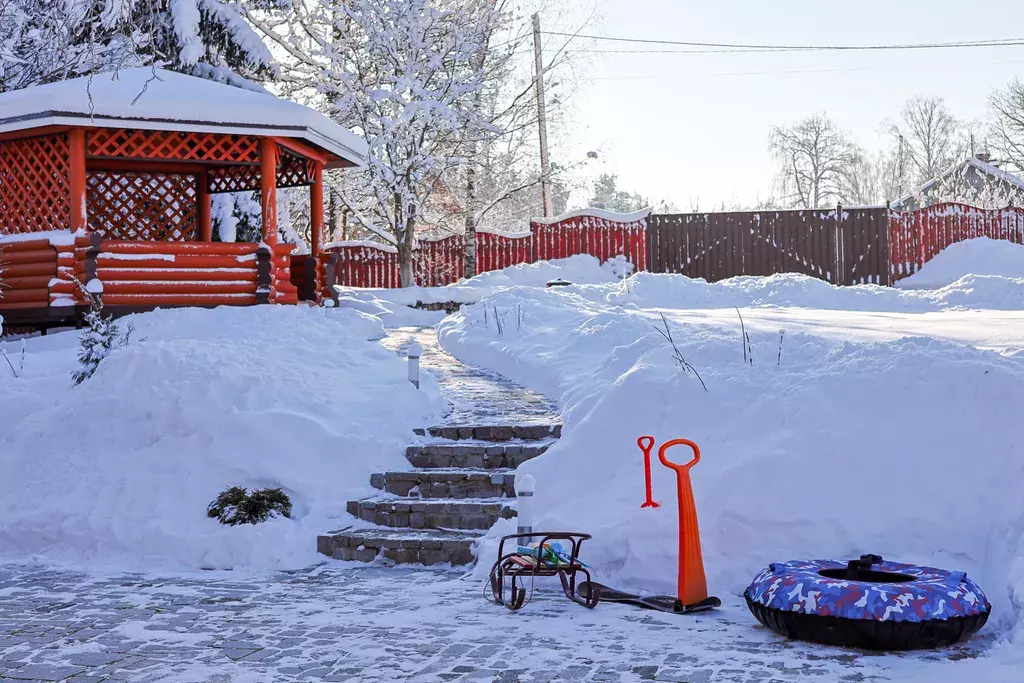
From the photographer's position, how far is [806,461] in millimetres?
6812

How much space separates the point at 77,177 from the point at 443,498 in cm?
831

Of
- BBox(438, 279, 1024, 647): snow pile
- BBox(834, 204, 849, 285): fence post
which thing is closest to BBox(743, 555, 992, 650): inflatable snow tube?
BBox(438, 279, 1024, 647): snow pile

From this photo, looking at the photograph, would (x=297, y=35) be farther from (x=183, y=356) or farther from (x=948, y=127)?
(x=948, y=127)

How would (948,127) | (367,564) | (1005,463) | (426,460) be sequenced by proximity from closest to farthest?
(1005,463) < (367,564) < (426,460) < (948,127)

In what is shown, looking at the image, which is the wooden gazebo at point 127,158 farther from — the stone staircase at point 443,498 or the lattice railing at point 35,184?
the stone staircase at point 443,498

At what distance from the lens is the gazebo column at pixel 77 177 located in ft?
45.6

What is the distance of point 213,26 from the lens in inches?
754

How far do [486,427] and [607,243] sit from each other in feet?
52.4

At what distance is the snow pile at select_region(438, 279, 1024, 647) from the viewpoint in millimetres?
6312

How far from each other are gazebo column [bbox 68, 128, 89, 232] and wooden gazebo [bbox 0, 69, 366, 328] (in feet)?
0.04

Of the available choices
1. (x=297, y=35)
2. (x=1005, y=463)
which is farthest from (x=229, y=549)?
(x=297, y=35)

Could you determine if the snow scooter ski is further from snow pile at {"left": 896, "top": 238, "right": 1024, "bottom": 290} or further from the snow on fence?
snow pile at {"left": 896, "top": 238, "right": 1024, "bottom": 290}

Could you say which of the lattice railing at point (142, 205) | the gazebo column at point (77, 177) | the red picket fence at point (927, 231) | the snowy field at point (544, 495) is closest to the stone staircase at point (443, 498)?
the snowy field at point (544, 495)

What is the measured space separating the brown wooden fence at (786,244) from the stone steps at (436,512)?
16.9 metres
